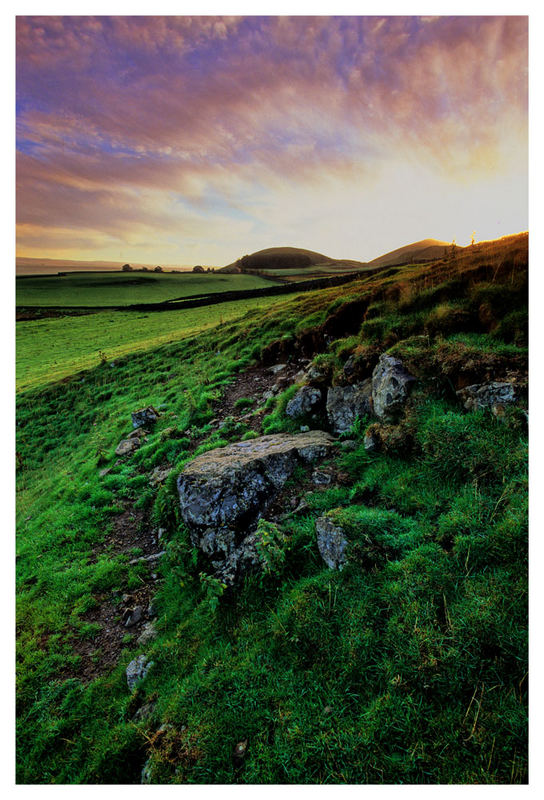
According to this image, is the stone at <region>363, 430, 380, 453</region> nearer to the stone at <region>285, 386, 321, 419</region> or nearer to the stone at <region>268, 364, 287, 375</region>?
the stone at <region>285, 386, 321, 419</region>

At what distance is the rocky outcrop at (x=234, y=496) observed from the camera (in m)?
5.20

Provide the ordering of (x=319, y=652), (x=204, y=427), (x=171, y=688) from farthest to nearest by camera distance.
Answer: (x=204, y=427), (x=171, y=688), (x=319, y=652)

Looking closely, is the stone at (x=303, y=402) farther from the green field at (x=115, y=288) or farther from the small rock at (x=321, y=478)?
the green field at (x=115, y=288)

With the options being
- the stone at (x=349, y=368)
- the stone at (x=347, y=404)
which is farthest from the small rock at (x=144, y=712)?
the stone at (x=349, y=368)

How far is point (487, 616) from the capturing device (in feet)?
10.7

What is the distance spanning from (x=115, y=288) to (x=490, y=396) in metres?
97.3

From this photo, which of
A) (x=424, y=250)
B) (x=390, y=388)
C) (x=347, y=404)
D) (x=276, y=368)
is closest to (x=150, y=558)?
(x=347, y=404)

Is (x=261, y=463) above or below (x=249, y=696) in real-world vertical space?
above

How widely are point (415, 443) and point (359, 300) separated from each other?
6.23 metres

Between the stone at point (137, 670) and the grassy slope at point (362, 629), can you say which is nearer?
the grassy slope at point (362, 629)

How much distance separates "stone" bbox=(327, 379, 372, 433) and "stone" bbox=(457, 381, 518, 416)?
1.87 m

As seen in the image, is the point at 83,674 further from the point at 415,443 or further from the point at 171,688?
the point at 415,443

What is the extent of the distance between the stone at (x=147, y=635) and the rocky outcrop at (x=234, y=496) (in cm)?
138

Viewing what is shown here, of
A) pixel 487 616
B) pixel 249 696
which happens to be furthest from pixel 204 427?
pixel 487 616
